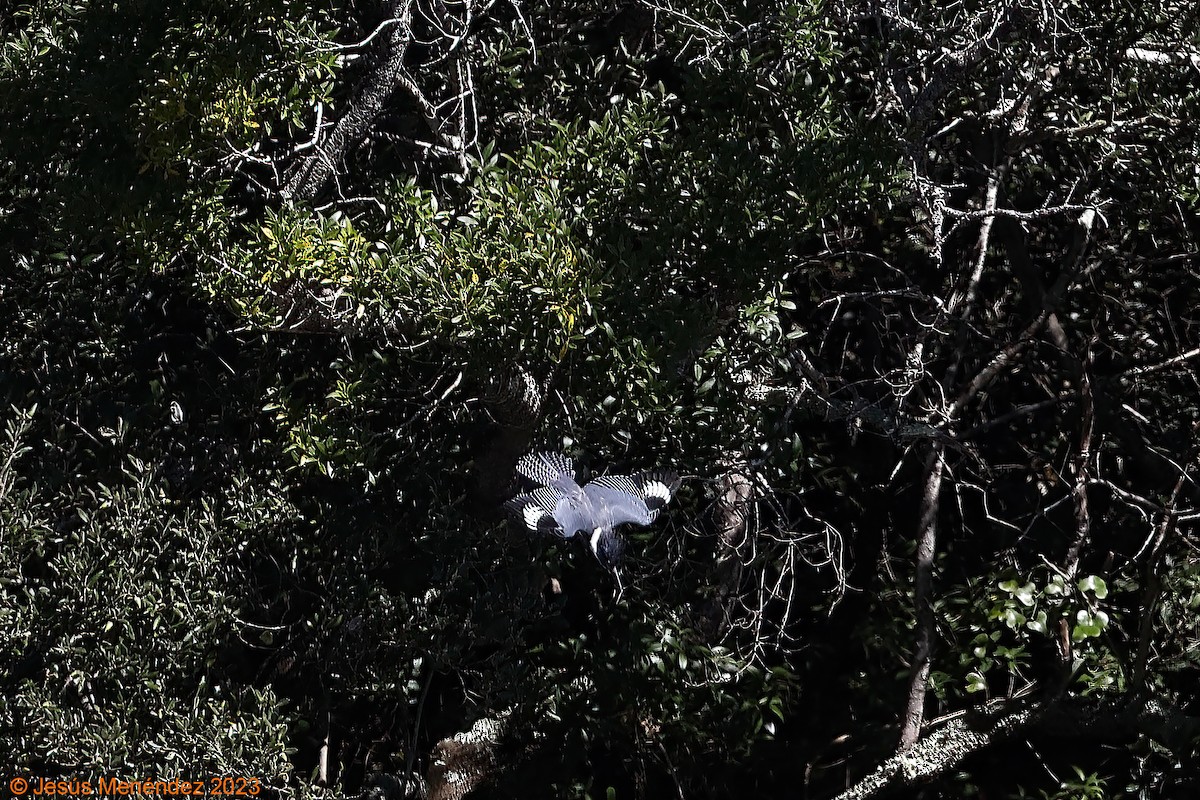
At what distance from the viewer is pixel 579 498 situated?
8.12ft

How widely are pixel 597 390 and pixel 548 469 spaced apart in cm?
21

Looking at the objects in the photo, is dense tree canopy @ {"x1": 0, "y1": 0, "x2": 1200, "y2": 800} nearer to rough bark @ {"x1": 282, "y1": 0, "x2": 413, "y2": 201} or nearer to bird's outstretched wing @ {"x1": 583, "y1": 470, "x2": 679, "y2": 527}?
rough bark @ {"x1": 282, "y1": 0, "x2": 413, "y2": 201}

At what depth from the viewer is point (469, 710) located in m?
3.52

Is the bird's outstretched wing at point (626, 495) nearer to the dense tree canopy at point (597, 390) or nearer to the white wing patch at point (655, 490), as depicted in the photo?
the white wing patch at point (655, 490)

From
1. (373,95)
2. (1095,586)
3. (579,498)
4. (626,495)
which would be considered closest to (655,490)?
→ (626,495)

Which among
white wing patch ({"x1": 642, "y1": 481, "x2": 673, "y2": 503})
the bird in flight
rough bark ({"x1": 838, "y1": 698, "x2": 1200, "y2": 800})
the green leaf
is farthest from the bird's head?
the green leaf

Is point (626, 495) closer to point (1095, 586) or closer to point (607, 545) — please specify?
point (607, 545)

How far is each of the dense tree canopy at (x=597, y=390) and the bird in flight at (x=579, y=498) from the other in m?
0.20

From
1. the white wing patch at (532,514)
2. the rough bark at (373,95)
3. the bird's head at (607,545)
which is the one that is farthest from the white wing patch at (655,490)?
the rough bark at (373,95)

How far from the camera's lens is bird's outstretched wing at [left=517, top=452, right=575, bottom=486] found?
252 centimetres

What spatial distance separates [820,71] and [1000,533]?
1.68 metres

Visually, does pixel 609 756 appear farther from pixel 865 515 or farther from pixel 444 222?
pixel 444 222

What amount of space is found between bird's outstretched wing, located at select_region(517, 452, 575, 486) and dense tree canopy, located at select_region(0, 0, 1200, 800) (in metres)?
0.17

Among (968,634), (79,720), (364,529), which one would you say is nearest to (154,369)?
(364,529)
